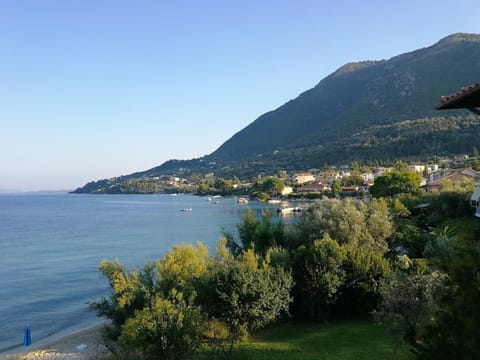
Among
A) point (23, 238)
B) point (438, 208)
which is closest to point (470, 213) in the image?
point (438, 208)

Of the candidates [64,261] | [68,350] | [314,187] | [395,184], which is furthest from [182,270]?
[314,187]

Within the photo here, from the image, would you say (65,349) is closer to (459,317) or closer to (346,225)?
(346,225)

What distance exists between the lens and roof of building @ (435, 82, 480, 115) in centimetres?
502

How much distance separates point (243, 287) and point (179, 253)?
11.4ft

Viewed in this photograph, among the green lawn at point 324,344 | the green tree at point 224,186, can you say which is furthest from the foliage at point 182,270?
the green tree at point 224,186

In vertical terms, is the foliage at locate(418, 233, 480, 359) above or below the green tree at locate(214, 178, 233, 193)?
above

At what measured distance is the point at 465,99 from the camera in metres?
5.38

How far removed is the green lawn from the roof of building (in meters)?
7.72

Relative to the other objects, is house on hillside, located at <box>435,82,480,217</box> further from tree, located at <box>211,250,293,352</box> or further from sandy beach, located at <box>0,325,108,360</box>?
sandy beach, located at <box>0,325,108,360</box>

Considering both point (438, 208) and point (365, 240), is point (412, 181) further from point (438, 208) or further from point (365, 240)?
point (365, 240)

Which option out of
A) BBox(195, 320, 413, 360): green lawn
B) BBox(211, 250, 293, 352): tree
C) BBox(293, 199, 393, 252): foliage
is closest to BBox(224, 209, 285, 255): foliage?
BBox(293, 199, 393, 252): foliage

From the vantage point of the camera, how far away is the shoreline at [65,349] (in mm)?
17750

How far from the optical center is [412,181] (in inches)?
2375

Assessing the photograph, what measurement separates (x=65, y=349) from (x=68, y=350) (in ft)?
0.80
